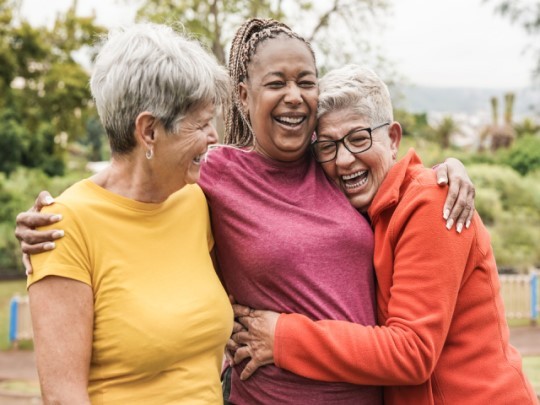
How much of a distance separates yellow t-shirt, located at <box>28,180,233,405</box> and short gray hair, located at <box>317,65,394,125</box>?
28.1 inches

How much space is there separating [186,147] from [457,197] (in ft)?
2.98

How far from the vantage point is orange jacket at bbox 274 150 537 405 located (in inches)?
80.7

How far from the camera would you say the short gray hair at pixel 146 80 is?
1.87 metres

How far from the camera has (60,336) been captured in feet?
5.77

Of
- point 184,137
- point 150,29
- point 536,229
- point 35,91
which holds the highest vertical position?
point 150,29

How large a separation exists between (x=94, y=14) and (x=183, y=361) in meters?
13.9

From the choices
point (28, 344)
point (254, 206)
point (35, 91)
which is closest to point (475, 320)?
point (254, 206)

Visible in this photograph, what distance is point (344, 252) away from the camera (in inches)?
87.7

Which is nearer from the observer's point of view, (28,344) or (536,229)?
(28,344)

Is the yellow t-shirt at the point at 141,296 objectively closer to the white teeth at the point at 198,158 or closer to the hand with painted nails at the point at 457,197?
the white teeth at the point at 198,158

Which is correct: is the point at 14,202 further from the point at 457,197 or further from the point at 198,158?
the point at 457,197

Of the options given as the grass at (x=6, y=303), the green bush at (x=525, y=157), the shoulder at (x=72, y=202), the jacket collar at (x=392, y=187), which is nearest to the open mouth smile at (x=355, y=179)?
the jacket collar at (x=392, y=187)

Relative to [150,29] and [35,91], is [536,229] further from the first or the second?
[150,29]

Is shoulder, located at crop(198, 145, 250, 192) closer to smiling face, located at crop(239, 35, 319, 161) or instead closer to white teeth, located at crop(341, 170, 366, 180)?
smiling face, located at crop(239, 35, 319, 161)
